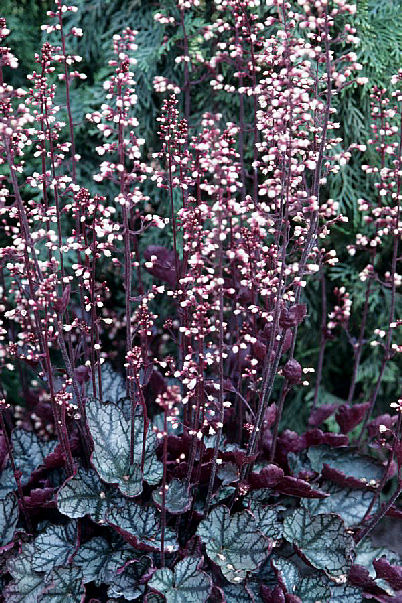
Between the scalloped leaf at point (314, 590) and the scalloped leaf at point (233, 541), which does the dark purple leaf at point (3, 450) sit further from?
the scalloped leaf at point (314, 590)

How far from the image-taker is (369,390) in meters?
3.46

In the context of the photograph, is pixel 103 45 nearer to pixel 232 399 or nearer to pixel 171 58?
pixel 171 58

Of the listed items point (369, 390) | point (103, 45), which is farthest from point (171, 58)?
point (369, 390)

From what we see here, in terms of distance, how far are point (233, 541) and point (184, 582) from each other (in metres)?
0.24

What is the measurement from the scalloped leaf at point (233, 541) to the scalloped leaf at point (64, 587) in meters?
0.45

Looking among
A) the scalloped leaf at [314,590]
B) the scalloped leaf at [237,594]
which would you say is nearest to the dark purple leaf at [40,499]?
the scalloped leaf at [237,594]

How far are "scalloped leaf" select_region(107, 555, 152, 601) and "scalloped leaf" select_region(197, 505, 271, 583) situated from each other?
23 centimetres

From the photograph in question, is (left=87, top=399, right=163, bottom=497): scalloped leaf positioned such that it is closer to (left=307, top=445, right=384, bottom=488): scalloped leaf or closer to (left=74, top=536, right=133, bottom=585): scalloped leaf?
(left=74, top=536, right=133, bottom=585): scalloped leaf

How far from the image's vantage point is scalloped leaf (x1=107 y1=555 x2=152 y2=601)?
2041mm

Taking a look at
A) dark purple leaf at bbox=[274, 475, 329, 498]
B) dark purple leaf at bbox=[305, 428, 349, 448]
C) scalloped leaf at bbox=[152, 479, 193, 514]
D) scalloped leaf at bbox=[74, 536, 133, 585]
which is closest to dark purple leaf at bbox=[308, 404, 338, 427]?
dark purple leaf at bbox=[305, 428, 349, 448]

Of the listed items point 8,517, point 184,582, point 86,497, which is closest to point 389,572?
point 184,582

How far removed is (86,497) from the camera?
2.24 m

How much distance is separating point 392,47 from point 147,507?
2399 mm

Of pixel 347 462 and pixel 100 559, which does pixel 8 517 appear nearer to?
pixel 100 559
